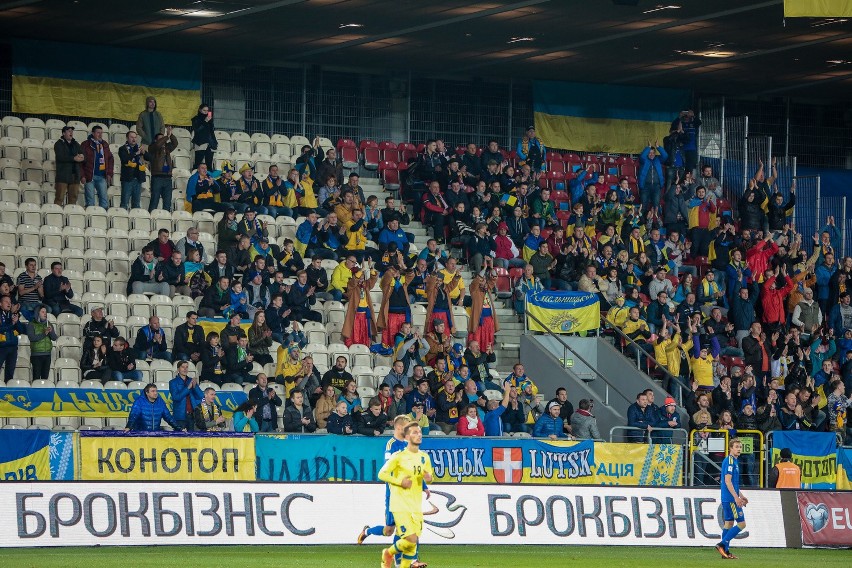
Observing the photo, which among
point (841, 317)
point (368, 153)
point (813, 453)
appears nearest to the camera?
point (813, 453)

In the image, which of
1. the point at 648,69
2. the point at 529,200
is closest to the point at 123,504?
the point at 529,200

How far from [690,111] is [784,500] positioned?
709 inches

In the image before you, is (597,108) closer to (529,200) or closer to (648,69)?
(648,69)

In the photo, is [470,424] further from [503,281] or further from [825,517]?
[503,281]

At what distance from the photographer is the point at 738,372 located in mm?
28672

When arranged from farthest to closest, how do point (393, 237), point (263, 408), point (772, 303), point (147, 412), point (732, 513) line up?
point (772, 303), point (393, 237), point (263, 408), point (147, 412), point (732, 513)

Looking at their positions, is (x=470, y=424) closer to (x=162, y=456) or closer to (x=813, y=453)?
(x=162, y=456)

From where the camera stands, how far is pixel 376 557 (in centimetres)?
1789

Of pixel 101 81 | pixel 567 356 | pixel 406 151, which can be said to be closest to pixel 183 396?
pixel 567 356

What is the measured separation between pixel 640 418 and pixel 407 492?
40.1 ft

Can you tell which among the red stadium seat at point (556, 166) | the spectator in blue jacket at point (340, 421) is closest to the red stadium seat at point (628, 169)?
the red stadium seat at point (556, 166)

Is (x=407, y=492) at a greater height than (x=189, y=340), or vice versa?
(x=189, y=340)

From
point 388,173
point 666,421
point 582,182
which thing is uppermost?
point 388,173

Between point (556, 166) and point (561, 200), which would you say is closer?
point (561, 200)
